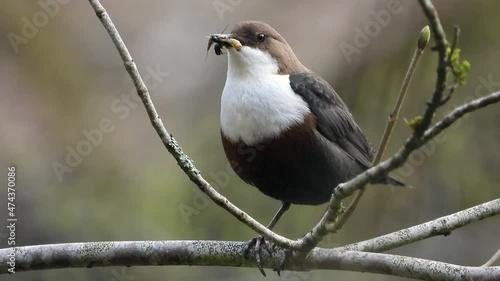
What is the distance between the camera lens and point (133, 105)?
7543 millimetres

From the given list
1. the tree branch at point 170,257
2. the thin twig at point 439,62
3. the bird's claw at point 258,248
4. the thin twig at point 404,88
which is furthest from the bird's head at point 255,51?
the thin twig at point 439,62

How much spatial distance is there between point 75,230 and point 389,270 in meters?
3.31

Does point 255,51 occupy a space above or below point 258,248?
above

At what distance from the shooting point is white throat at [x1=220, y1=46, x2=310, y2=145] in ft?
13.4

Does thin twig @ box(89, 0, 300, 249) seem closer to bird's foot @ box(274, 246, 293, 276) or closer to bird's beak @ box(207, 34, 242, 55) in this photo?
bird's foot @ box(274, 246, 293, 276)

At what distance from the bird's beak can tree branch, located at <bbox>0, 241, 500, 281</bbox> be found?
114 cm

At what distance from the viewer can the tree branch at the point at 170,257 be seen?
3346 mm

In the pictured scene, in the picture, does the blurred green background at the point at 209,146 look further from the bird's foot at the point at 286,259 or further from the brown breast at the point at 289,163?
the bird's foot at the point at 286,259

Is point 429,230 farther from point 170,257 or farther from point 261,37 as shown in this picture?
point 261,37

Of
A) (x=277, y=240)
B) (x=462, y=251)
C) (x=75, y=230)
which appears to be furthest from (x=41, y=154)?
(x=277, y=240)

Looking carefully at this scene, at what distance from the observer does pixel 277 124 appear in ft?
13.5

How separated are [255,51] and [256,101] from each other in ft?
1.43

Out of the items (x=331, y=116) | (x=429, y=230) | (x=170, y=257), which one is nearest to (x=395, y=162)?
(x=429, y=230)

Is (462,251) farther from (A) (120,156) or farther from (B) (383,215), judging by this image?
(A) (120,156)
